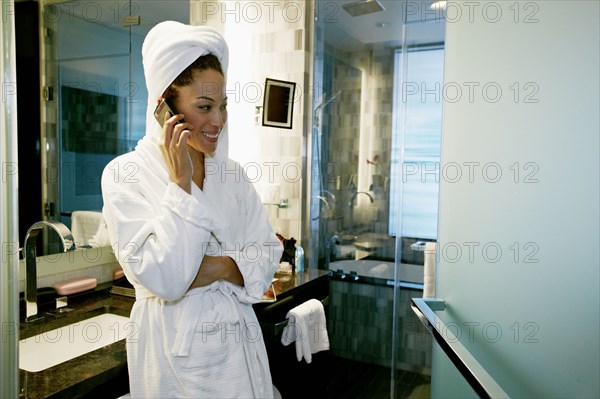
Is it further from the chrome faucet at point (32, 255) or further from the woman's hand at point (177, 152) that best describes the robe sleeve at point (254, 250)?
the chrome faucet at point (32, 255)

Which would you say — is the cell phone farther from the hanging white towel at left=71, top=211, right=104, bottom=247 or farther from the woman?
the hanging white towel at left=71, top=211, right=104, bottom=247

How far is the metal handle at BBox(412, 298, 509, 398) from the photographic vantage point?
0.75 metres

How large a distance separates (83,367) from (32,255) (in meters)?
0.47

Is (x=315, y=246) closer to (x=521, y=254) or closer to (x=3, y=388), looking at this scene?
(x=521, y=254)

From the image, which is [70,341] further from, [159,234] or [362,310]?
[362,310]

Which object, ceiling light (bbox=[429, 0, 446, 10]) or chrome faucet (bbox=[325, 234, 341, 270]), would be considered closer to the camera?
ceiling light (bbox=[429, 0, 446, 10])

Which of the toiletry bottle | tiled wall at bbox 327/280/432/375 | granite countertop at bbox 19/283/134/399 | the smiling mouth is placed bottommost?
tiled wall at bbox 327/280/432/375

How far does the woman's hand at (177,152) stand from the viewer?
1298mm

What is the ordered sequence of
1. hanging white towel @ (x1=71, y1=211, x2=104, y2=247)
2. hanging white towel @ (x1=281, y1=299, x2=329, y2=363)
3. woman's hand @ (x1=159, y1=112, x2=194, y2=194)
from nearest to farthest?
woman's hand @ (x1=159, y1=112, x2=194, y2=194), hanging white towel @ (x1=71, y1=211, x2=104, y2=247), hanging white towel @ (x1=281, y1=299, x2=329, y2=363)

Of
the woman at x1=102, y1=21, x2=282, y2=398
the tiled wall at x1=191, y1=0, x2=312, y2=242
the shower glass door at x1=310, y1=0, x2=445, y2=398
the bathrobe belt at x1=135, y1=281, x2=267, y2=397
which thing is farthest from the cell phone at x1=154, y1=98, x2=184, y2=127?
the shower glass door at x1=310, y1=0, x2=445, y2=398

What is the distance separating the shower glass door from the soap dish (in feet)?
4.17

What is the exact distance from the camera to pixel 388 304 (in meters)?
2.94

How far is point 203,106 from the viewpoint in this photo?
4.58 feet

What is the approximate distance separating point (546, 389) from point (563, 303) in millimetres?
169
